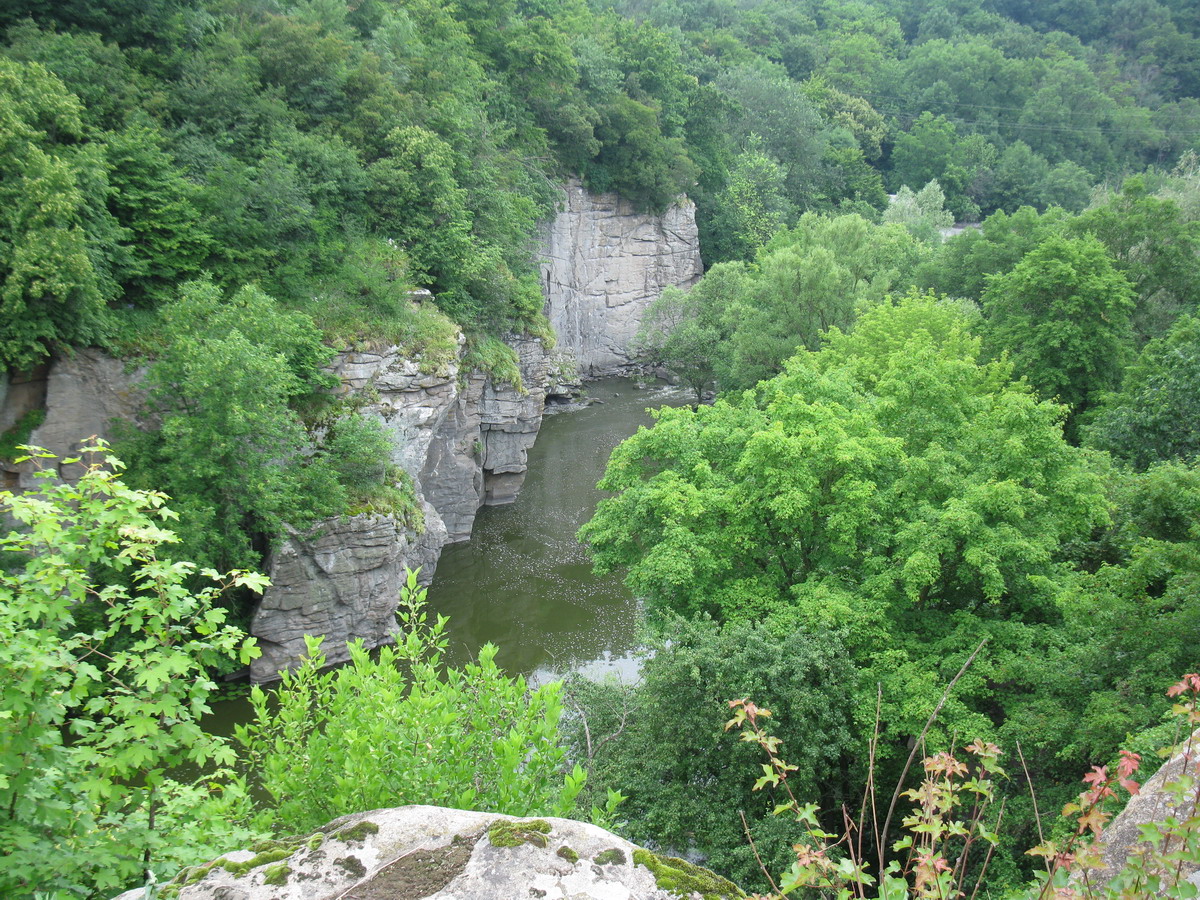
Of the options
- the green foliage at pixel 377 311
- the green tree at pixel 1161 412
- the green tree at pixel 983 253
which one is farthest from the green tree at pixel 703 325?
the green tree at pixel 1161 412

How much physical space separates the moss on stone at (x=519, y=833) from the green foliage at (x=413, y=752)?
3.22 ft

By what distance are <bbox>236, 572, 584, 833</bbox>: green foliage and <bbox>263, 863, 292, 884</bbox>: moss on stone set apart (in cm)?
98

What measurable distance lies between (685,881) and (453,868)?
1.17 meters

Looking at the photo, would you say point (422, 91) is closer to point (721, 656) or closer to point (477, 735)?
point (721, 656)

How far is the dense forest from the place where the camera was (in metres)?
5.18

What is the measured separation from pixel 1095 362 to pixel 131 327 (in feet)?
87.2

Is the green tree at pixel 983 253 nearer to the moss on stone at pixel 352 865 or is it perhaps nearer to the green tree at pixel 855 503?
the green tree at pixel 855 503

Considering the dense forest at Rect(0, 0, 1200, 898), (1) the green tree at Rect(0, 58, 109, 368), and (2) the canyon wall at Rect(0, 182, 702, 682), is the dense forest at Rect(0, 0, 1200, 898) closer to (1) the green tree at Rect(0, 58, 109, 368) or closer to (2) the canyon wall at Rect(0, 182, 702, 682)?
(1) the green tree at Rect(0, 58, 109, 368)

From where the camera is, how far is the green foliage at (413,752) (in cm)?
534

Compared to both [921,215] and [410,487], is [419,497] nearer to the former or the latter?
[410,487]

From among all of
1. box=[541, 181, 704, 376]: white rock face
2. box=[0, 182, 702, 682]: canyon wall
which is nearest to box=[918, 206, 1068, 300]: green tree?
box=[541, 181, 704, 376]: white rock face

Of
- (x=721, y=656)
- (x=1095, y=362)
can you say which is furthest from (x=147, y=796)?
(x=1095, y=362)

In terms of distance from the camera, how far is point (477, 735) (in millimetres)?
5887

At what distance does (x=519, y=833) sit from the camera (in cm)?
421
